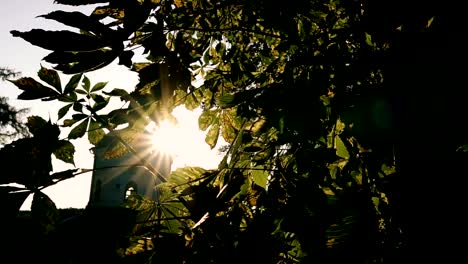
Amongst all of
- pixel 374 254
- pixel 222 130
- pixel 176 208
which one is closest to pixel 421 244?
pixel 374 254

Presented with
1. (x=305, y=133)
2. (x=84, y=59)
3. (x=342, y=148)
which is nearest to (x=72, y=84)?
(x=84, y=59)

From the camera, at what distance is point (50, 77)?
1508 millimetres

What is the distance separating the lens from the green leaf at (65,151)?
1403 mm

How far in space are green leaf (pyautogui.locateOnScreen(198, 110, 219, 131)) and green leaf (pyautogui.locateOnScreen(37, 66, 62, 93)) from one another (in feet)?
2.49

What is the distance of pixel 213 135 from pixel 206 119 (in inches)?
4.5

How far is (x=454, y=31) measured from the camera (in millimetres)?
875

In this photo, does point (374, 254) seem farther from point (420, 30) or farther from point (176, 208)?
point (176, 208)

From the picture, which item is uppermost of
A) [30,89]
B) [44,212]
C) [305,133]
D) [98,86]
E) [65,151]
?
[98,86]

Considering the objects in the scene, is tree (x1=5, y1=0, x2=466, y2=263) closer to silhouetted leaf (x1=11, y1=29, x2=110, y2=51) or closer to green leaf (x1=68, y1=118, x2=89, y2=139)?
silhouetted leaf (x1=11, y1=29, x2=110, y2=51)

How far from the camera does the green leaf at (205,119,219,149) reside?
Answer: 1.96 m

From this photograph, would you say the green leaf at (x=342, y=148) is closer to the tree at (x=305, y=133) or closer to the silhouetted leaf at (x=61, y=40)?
the tree at (x=305, y=133)

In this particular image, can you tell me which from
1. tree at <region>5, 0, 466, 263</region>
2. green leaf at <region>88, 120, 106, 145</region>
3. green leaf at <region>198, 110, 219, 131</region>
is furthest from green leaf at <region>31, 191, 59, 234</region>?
green leaf at <region>198, 110, 219, 131</region>

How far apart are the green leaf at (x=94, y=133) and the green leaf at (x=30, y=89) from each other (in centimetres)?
41

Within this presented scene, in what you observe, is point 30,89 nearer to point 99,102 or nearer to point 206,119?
point 99,102
